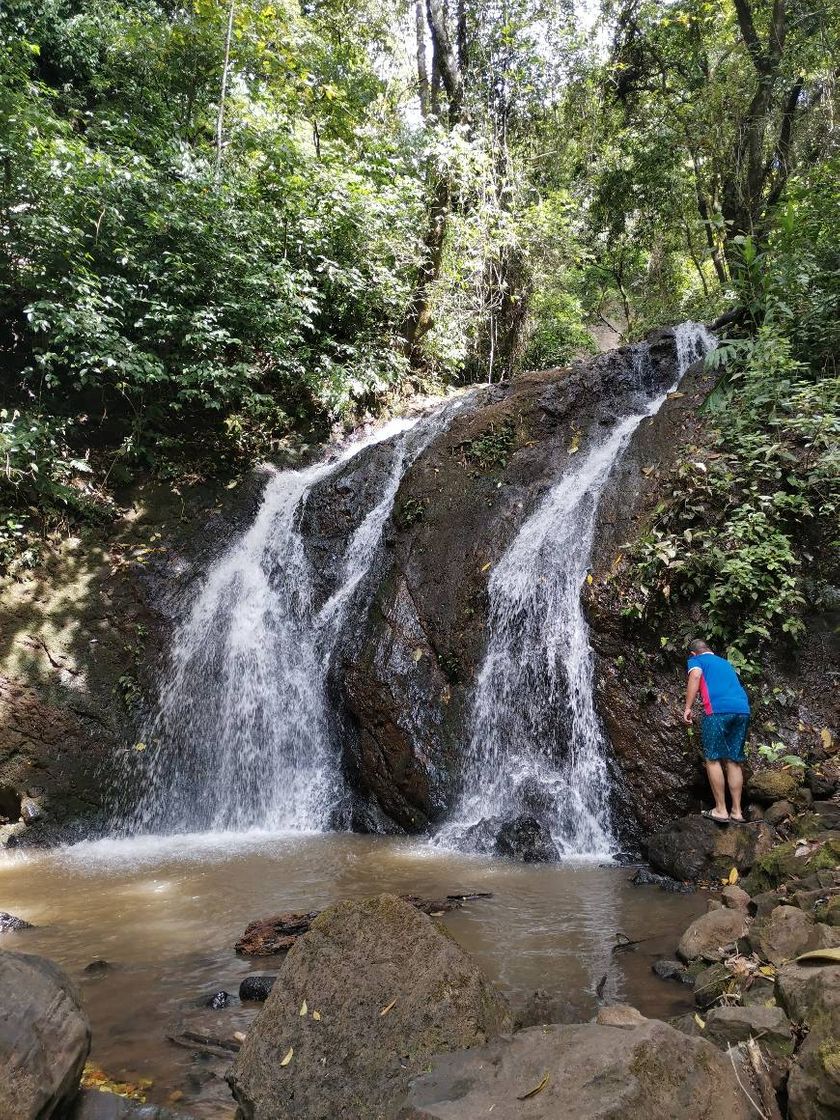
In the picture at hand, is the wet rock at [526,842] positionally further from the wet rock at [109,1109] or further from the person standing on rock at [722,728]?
the wet rock at [109,1109]

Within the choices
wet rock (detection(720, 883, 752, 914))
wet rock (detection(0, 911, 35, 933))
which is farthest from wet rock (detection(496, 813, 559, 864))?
wet rock (detection(0, 911, 35, 933))

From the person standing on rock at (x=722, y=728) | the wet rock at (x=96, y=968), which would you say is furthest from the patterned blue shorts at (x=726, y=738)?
the wet rock at (x=96, y=968)

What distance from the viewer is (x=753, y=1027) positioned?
2.56 meters

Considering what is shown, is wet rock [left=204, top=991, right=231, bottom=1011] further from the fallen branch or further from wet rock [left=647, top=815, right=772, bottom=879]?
wet rock [left=647, top=815, right=772, bottom=879]

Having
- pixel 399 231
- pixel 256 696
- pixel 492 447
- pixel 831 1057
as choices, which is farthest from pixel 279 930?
pixel 399 231

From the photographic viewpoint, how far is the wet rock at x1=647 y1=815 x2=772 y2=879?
503cm

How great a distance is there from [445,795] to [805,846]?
3530 mm

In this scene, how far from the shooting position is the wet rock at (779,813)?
5.29m

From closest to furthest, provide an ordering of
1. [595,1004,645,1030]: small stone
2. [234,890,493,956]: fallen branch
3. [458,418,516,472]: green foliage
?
[595,1004,645,1030]: small stone < [234,890,493,956]: fallen branch < [458,418,516,472]: green foliage

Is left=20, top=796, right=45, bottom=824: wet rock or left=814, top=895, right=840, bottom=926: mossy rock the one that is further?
left=20, top=796, right=45, bottom=824: wet rock

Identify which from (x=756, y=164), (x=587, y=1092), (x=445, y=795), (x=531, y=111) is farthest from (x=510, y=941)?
(x=531, y=111)

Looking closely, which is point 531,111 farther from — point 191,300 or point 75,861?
point 75,861

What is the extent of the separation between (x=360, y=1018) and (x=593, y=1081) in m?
0.97

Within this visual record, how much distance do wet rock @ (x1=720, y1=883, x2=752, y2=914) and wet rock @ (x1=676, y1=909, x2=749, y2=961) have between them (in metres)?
0.12
